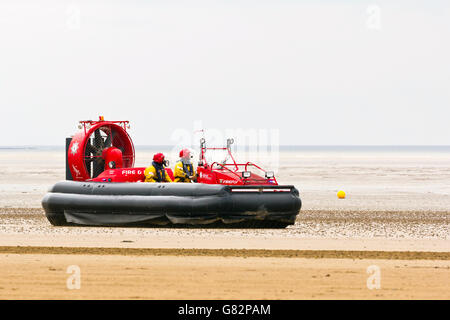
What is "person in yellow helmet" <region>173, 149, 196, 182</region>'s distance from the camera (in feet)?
41.7

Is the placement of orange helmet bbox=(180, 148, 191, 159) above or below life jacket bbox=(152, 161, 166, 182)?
above

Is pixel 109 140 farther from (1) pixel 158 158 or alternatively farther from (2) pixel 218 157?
(2) pixel 218 157

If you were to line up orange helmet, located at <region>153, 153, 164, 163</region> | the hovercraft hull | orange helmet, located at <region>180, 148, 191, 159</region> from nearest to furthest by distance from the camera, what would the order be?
1. the hovercraft hull
2. orange helmet, located at <region>180, 148, 191, 159</region>
3. orange helmet, located at <region>153, 153, 164, 163</region>

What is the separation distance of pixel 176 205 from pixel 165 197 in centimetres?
21

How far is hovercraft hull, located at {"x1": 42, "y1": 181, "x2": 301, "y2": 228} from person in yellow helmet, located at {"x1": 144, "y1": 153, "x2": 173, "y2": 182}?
1.08ft

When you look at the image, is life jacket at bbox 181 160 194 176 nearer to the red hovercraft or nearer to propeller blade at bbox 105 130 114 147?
the red hovercraft

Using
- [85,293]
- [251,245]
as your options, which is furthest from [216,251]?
[85,293]

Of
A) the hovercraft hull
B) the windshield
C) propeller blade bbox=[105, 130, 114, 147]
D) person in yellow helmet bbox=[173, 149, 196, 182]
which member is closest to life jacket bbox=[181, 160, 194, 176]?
person in yellow helmet bbox=[173, 149, 196, 182]

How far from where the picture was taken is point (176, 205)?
12.1 meters

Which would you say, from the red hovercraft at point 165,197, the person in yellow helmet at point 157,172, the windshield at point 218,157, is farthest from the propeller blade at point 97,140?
the windshield at point 218,157

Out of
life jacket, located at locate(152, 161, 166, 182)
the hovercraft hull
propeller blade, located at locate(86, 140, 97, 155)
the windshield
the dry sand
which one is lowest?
the dry sand

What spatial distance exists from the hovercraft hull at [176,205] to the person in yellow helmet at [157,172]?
329 millimetres

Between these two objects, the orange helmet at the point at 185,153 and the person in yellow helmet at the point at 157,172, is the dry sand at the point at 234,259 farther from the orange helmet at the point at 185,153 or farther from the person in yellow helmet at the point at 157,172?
the orange helmet at the point at 185,153

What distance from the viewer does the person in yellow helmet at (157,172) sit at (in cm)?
1272
